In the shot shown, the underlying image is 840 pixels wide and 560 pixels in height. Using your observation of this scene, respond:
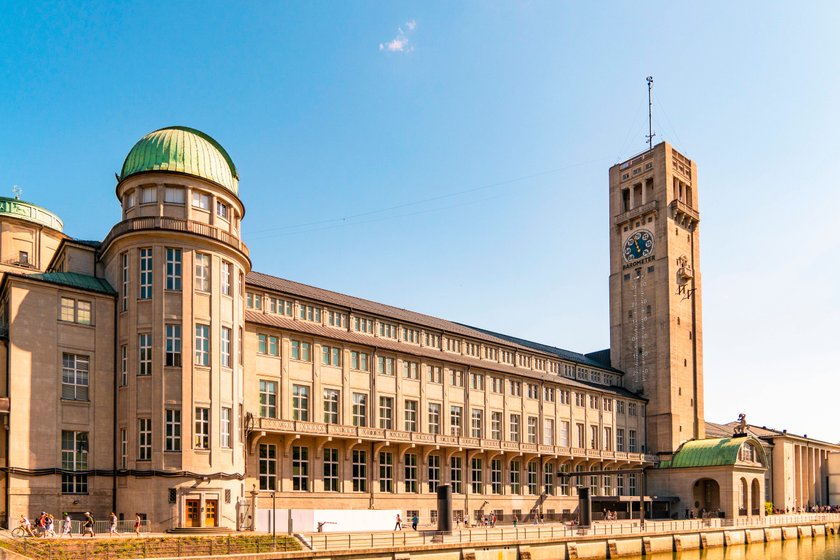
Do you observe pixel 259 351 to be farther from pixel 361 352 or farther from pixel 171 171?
pixel 171 171

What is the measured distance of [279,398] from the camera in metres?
64.1

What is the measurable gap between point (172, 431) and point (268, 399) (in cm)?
1341

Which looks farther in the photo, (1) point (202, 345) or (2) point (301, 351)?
(2) point (301, 351)

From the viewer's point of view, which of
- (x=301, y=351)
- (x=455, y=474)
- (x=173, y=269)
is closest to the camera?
(x=173, y=269)

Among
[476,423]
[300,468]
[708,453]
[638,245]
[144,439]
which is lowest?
[708,453]

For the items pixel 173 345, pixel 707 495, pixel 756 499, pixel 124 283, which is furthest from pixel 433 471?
pixel 756 499

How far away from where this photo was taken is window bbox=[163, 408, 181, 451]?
50.5 m

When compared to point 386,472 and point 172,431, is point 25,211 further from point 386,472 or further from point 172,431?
point 386,472

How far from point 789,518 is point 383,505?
5576cm

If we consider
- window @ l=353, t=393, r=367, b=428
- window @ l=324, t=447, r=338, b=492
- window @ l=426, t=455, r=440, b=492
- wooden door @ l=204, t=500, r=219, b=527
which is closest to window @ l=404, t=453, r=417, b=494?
window @ l=426, t=455, r=440, b=492

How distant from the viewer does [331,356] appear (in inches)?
2712

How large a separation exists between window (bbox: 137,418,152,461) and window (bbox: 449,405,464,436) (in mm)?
35496

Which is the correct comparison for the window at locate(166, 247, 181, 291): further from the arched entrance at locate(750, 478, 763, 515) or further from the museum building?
the arched entrance at locate(750, 478, 763, 515)

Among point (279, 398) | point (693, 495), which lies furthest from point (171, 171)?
point (693, 495)
